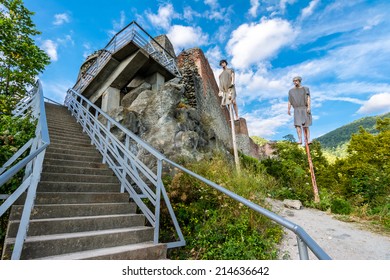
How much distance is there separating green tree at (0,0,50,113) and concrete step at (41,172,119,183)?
6.15 metres

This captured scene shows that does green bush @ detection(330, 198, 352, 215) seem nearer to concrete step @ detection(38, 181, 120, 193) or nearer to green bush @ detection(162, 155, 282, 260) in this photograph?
green bush @ detection(162, 155, 282, 260)

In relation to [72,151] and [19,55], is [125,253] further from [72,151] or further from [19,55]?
[19,55]

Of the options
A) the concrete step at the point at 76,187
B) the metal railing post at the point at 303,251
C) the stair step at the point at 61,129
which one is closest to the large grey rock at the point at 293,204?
the concrete step at the point at 76,187

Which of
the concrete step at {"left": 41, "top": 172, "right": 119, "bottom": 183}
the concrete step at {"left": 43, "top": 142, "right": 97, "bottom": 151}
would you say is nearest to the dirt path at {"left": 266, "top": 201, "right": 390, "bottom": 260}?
the concrete step at {"left": 41, "top": 172, "right": 119, "bottom": 183}

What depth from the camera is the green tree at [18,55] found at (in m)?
Answer: 7.53

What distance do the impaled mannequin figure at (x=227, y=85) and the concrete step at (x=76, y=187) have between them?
415cm

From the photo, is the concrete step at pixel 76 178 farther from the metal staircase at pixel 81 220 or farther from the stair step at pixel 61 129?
the stair step at pixel 61 129

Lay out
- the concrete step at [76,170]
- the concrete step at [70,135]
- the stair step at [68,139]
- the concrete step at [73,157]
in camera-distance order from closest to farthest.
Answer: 1. the concrete step at [76,170]
2. the concrete step at [73,157]
3. the stair step at [68,139]
4. the concrete step at [70,135]

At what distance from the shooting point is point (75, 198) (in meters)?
3.00

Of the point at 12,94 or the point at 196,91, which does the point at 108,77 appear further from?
the point at 196,91

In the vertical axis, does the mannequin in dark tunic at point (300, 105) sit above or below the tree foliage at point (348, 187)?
above

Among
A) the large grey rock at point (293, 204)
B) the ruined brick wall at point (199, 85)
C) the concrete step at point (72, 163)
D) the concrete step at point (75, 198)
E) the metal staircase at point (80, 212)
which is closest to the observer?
the metal staircase at point (80, 212)

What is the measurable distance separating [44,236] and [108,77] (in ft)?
30.8
